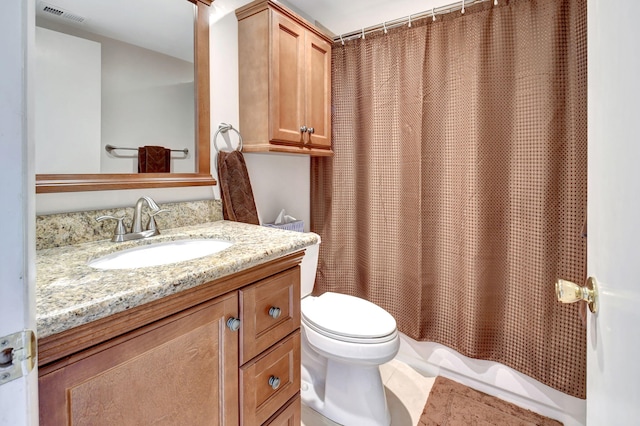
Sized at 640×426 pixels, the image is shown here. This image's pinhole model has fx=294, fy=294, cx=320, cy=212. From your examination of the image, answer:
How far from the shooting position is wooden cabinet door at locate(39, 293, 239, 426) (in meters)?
0.51

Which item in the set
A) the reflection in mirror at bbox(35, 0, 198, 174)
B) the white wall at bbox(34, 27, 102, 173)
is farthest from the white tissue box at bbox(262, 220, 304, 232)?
the white wall at bbox(34, 27, 102, 173)

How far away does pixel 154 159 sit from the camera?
120cm

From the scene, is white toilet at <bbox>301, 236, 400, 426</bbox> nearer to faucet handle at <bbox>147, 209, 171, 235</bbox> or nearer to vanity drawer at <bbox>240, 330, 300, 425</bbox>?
vanity drawer at <bbox>240, 330, 300, 425</bbox>

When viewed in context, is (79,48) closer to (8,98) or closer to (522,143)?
(8,98)

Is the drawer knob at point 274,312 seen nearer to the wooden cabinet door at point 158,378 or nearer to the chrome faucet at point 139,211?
the wooden cabinet door at point 158,378

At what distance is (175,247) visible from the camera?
3.57 ft

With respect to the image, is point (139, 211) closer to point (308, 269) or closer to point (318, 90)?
point (308, 269)

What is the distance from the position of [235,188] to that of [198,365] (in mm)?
896

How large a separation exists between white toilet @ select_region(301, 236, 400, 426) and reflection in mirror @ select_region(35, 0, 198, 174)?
0.94 metres

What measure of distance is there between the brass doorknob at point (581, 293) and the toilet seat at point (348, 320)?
82 cm

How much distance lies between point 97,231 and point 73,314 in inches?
26.2

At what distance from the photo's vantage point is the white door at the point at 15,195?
31cm

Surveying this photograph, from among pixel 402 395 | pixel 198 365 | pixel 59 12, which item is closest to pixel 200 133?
pixel 59 12

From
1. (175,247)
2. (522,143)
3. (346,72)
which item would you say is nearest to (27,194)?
(175,247)
